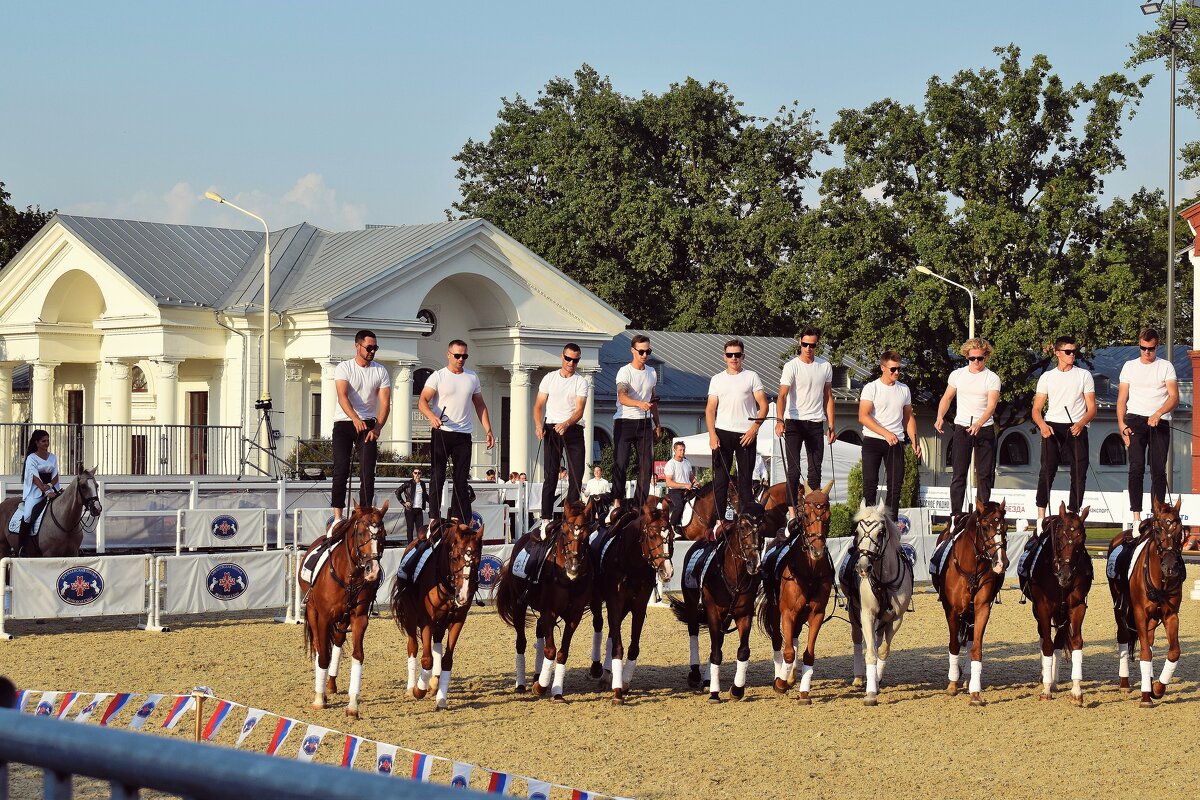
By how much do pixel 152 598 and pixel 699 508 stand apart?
7.38 m

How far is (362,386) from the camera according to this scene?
1563cm

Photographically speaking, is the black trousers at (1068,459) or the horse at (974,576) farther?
the black trousers at (1068,459)

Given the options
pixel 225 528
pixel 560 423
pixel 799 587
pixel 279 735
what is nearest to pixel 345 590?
pixel 560 423

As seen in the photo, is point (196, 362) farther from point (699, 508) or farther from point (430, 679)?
point (430, 679)

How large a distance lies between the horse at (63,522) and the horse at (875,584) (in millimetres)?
10601

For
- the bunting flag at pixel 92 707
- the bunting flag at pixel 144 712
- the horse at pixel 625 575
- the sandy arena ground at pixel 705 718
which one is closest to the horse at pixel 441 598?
the sandy arena ground at pixel 705 718

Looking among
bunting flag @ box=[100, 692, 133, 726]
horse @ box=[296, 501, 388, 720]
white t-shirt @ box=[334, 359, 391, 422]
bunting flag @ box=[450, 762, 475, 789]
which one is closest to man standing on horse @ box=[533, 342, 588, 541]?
white t-shirt @ box=[334, 359, 391, 422]

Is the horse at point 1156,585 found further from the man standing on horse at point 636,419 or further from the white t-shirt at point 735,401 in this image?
the man standing on horse at point 636,419

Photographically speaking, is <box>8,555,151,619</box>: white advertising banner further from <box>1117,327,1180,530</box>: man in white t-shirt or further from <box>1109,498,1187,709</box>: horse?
<box>1117,327,1180,530</box>: man in white t-shirt

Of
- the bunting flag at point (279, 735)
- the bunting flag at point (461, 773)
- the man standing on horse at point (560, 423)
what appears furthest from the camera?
the man standing on horse at point (560, 423)

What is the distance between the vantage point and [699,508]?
2044cm

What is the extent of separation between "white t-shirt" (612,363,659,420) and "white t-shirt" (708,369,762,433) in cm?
71

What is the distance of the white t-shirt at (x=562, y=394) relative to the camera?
53.6 ft

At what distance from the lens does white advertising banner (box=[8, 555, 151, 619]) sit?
61.9 feet
